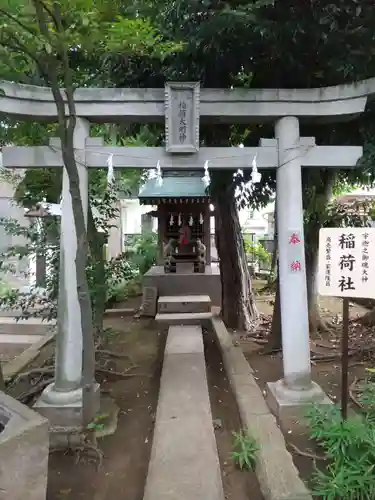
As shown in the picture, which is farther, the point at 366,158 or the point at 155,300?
the point at 155,300

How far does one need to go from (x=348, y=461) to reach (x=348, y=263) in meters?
1.54

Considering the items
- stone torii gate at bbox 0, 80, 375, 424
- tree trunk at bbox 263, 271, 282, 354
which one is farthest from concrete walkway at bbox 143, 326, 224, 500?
tree trunk at bbox 263, 271, 282, 354

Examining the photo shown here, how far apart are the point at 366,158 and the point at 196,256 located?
25.4 feet

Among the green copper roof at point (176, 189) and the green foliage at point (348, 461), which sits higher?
the green copper roof at point (176, 189)

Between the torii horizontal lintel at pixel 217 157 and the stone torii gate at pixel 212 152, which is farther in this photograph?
the torii horizontal lintel at pixel 217 157

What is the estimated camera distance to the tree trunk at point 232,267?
843 centimetres

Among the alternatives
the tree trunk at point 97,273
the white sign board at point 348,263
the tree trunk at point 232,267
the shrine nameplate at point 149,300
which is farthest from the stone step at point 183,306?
the white sign board at point 348,263

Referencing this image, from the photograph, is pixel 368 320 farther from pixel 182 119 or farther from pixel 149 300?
pixel 182 119

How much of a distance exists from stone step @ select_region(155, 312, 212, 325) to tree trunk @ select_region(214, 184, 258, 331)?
1.61ft

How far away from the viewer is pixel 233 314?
28.5ft

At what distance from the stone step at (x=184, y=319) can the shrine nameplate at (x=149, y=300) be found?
1.34m

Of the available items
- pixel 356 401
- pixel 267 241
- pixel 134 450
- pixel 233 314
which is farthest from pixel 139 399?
pixel 267 241

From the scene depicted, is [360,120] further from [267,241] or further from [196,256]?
[267,241]

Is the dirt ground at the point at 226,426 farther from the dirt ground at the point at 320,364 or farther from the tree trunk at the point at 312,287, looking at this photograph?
the tree trunk at the point at 312,287
